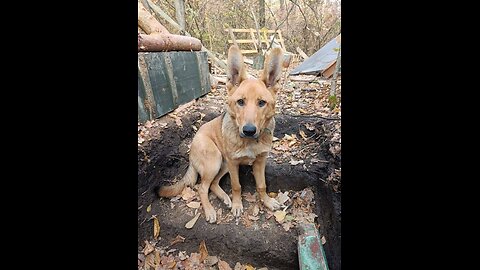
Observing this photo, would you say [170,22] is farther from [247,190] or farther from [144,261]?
[144,261]

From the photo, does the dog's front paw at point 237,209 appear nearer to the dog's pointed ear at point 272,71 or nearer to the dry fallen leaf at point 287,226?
the dry fallen leaf at point 287,226

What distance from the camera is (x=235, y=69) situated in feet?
8.09

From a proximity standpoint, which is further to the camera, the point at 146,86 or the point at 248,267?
the point at 146,86

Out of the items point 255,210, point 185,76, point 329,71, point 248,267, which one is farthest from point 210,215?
point 329,71

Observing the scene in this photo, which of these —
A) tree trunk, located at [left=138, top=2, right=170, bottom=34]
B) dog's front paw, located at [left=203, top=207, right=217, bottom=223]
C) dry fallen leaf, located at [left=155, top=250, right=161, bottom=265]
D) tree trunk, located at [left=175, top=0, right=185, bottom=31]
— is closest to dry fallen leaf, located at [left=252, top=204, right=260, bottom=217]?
dog's front paw, located at [left=203, top=207, right=217, bottom=223]

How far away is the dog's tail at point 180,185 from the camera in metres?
2.80

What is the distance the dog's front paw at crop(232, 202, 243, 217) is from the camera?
2746 millimetres

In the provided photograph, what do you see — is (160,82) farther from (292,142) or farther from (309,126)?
(309,126)

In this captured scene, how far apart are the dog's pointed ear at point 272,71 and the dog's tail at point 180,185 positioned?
1.24m

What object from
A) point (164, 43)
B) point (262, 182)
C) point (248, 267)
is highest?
point (164, 43)

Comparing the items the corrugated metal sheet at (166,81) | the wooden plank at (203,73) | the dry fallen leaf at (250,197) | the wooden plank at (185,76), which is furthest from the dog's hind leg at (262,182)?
the wooden plank at (203,73)

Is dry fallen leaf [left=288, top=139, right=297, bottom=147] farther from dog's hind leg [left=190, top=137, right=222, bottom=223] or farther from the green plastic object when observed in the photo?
the green plastic object

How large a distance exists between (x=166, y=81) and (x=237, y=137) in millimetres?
1534
